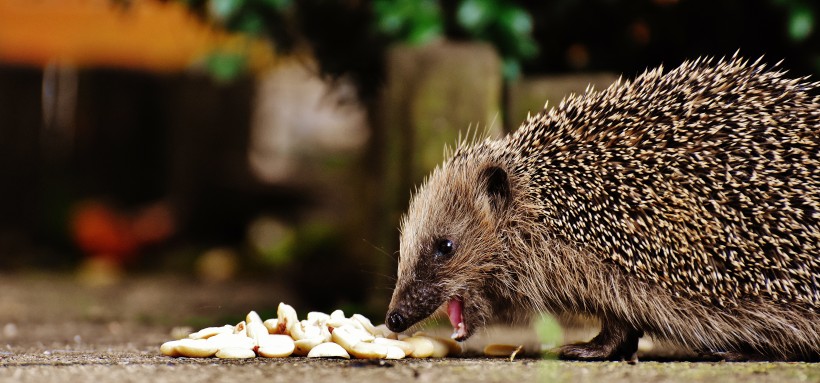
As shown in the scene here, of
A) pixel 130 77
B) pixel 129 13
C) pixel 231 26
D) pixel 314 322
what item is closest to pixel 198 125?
pixel 130 77

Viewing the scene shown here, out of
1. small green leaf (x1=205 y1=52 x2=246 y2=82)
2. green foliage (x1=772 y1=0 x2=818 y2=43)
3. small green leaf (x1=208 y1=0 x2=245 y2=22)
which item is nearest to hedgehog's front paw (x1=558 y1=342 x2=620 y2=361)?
green foliage (x1=772 y1=0 x2=818 y2=43)

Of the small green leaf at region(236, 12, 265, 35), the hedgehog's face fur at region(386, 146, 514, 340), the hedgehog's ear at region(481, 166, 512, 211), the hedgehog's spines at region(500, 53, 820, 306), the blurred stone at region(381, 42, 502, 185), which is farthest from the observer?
the small green leaf at region(236, 12, 265, 35)

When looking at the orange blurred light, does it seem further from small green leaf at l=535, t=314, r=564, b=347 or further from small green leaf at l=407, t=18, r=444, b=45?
small green leaf at l=535, t=314, r=564, b=347

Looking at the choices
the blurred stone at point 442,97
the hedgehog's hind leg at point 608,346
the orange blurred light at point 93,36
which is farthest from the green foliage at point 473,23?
the orange blurred light at point 93,36

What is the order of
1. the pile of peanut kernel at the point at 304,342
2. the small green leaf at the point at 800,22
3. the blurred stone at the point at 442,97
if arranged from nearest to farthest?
the pile of peanut kernel at the point at 304,342, the small green leaf at the point at 800,22, the blurred stone at the point at 442,97

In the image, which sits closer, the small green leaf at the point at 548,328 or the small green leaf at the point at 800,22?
the small green leaf at the point at 548,328

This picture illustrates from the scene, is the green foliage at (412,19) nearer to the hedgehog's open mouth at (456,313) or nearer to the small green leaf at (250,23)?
the small green leaf at (250,23)

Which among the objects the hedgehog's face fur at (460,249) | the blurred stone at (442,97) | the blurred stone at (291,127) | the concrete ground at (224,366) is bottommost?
the concrete ground at (224,366)

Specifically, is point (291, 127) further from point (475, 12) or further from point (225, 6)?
point (475, 12)
